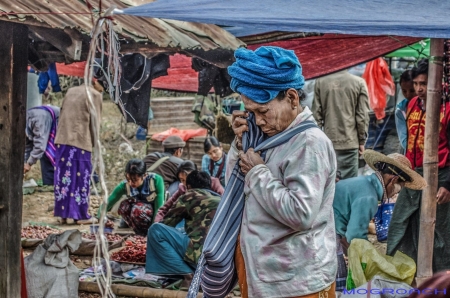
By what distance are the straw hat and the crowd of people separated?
1cm

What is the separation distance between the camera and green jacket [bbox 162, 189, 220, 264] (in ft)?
20.0

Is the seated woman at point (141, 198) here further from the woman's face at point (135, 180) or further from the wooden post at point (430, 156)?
the wooden post at point (430, 156)

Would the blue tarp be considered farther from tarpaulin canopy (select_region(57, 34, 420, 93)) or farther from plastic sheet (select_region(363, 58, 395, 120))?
plastic sheet (select_region(363, 58, 395, 120))

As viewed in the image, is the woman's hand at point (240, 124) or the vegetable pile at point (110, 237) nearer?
the woman's hand at point (240, 124)

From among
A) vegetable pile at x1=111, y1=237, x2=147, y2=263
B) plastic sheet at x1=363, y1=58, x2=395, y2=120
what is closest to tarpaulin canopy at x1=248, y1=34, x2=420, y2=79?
vegetable pile at x1=111, y1=237, x2=147, y2=263

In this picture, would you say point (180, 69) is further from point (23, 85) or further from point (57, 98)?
point (57, 98)

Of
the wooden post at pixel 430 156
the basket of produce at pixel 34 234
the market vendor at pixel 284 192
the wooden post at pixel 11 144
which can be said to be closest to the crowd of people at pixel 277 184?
the market vendor at pixel 284 192

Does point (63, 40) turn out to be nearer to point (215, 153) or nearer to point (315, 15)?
point (315, 15)

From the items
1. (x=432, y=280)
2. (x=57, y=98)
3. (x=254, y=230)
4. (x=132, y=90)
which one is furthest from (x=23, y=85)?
(x=57, y=98)

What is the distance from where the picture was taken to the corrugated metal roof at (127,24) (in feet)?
13.6

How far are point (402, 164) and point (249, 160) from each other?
2.59m

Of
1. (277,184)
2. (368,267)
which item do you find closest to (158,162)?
(368,267)

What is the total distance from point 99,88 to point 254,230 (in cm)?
626

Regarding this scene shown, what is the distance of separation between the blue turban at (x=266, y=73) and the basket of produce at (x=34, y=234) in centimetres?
506
